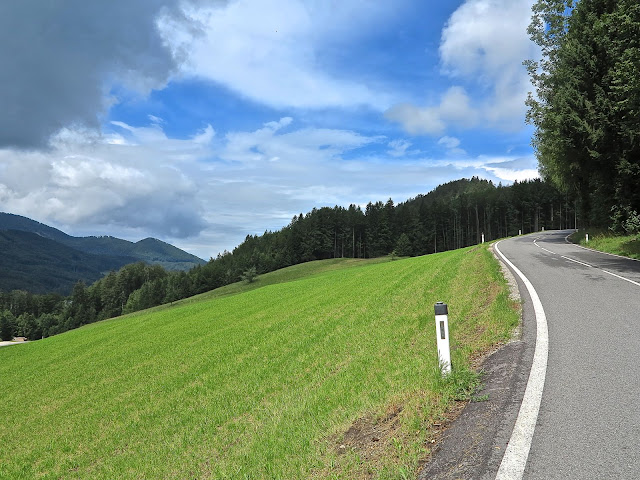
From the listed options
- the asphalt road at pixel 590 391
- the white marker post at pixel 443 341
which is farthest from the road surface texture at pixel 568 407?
the white marker post at pixel 443 341

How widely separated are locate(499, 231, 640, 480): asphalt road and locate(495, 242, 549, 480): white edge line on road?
0.05 meters

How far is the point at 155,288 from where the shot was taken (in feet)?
423

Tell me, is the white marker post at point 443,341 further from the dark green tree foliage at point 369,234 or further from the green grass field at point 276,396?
the dark green tree foliage at point 369,234

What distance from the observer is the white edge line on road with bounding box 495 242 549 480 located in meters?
3.27

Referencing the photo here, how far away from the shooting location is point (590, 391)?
470 centimetres

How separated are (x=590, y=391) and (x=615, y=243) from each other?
2499 cm

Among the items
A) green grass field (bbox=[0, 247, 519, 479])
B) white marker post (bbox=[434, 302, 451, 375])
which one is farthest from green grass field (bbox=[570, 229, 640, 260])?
white marker post (bbox=[434, 302, 451, 375])

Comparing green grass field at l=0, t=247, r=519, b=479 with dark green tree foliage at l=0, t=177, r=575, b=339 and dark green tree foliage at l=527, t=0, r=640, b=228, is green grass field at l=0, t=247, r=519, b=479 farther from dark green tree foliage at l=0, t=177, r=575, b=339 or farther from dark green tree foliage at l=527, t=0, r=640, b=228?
dark green tree foliage at l=0, t=177, r=575, b=339

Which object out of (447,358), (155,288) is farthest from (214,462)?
(155,288)

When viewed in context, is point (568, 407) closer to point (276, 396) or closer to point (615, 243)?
point (276, 396)

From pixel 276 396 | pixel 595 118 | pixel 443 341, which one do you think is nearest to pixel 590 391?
pixel 443 341

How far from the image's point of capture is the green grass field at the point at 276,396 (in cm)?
498

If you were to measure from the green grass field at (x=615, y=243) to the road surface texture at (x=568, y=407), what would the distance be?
14.6 m

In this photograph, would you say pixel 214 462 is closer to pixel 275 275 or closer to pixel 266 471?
pixel 266 471
